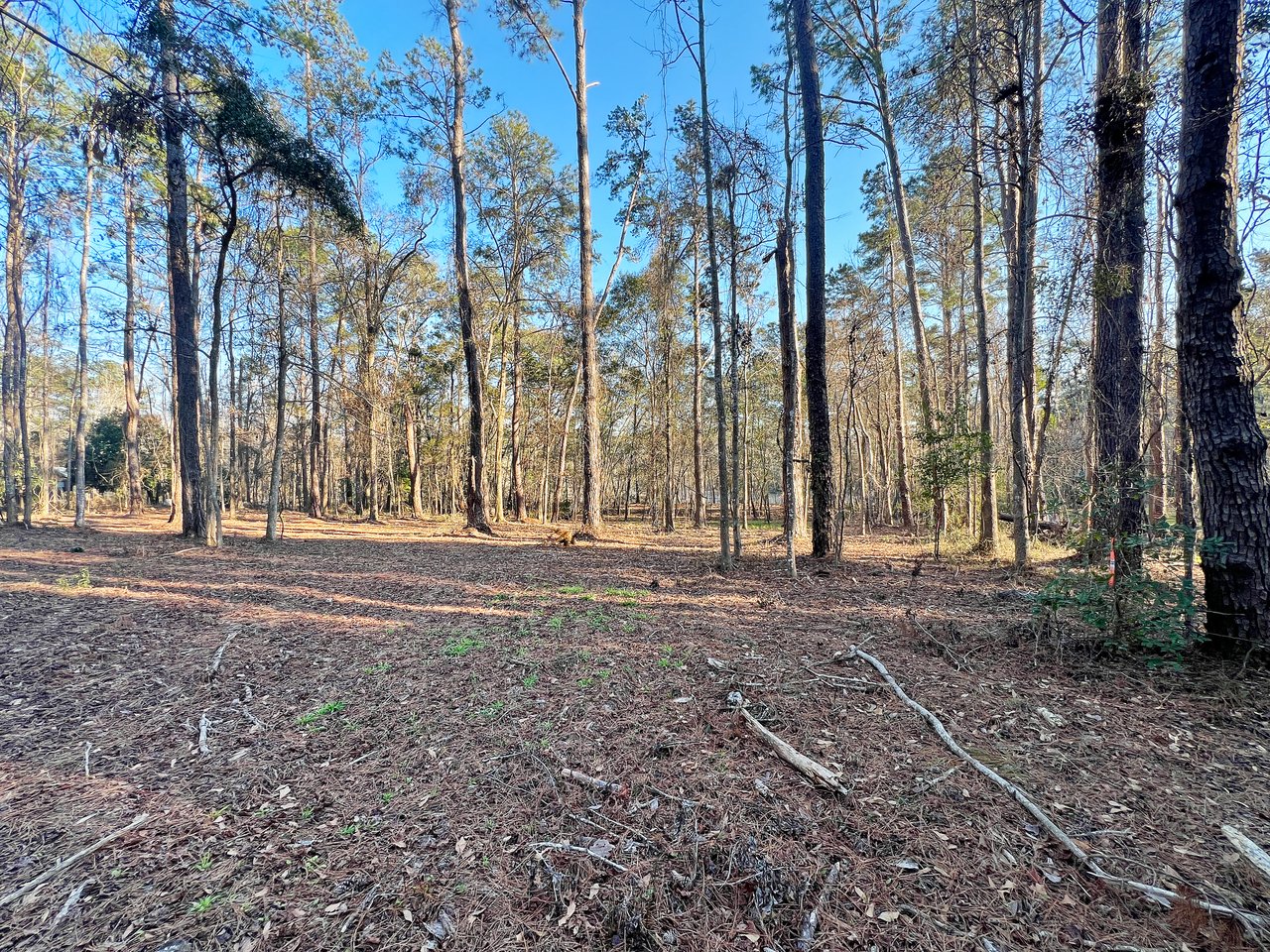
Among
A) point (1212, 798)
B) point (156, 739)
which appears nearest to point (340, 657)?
point (156, 739)

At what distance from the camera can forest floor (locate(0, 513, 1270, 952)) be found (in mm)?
1778

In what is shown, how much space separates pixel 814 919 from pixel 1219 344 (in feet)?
15.9

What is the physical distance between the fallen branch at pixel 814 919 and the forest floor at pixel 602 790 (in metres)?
0.01

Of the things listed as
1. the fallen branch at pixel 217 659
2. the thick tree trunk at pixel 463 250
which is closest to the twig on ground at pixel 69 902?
the fallen branch at pixel 217 659

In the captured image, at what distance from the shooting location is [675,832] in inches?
84.8

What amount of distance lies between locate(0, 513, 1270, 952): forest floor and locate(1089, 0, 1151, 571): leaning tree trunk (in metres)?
1.35

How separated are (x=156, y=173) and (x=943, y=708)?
17068 mm

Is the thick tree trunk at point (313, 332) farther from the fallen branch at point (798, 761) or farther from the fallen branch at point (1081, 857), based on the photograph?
the fallen branch at point (1081, 857)

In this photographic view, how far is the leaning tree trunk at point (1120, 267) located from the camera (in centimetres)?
383

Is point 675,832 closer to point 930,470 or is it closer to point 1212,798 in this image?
point 1212,798

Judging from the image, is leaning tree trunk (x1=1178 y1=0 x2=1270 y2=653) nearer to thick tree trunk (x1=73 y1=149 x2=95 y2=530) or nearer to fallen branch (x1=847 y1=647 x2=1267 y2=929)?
fallen branch (x1=847 y1=647 x2=1267 y2=929)

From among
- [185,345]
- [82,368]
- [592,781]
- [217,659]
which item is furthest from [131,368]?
[592,781]

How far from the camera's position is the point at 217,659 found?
420 centimetres

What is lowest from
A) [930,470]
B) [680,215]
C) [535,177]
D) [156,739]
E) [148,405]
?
[156,739]
